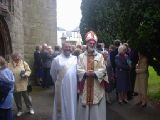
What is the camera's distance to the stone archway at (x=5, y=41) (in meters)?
13.4

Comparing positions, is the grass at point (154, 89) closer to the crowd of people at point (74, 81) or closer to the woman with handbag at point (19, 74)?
the crowd of people at point (74, 81)

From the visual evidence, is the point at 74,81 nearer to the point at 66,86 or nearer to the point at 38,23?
the point at 66,86

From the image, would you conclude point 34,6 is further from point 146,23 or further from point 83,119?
point 83,119

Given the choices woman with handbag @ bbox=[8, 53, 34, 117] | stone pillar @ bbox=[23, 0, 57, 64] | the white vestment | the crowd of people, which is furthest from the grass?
stone pillar @ bbox=[23, 0, 57, 64]

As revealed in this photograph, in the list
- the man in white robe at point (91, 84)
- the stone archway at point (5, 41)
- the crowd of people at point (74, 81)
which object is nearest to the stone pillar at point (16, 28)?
the stone archway at point (5, 41)

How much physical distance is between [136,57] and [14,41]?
411 cm

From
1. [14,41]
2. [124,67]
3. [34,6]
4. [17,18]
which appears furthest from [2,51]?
[34,6]

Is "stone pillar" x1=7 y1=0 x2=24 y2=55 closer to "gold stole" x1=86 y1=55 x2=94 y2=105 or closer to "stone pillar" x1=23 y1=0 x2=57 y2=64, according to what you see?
"stone pillar" x1=23 y1=0 x2=57 y2=64

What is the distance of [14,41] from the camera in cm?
1473

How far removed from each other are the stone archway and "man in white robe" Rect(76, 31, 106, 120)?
14.2 ft

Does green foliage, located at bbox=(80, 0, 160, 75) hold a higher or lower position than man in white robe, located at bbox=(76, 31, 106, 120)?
higher

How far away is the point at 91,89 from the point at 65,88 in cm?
68

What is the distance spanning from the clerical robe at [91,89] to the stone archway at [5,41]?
4.30 meters

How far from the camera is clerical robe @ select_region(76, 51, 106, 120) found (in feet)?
31.1
